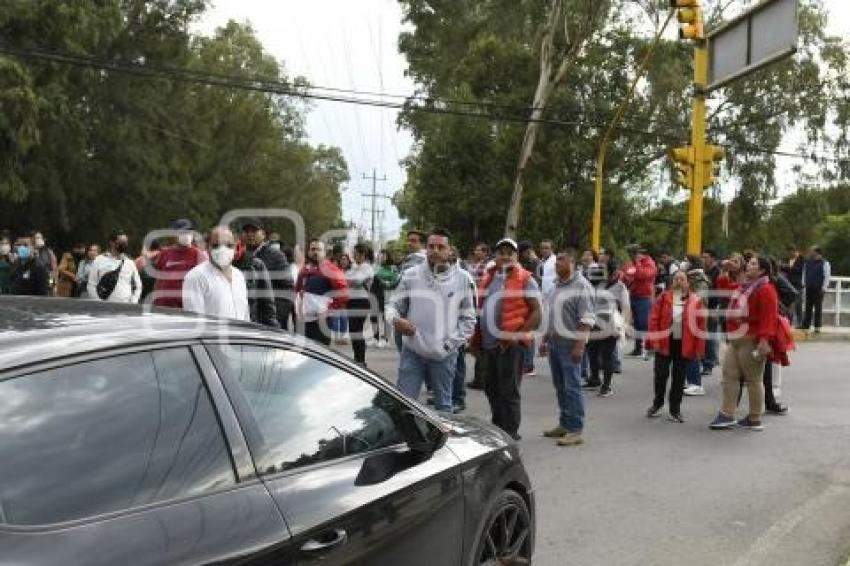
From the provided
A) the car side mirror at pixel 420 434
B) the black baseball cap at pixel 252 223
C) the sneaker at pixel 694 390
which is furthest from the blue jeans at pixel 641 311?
the car side mirror at pixel 420 434

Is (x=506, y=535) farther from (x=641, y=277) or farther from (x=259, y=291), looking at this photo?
(x=641, y=277)

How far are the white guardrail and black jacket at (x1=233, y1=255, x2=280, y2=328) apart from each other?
1734cm

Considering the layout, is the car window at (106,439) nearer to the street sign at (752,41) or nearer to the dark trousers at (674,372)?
the dark trousers at (674,372)

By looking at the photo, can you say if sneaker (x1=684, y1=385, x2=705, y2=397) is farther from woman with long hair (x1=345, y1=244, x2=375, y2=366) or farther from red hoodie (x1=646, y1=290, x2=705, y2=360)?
woman with long hair (x1=345, y1=244, x2=375, y2=366)

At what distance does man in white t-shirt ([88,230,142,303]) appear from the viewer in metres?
9.89

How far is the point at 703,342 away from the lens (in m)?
8.84

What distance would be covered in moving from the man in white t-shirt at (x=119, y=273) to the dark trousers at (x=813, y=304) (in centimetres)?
1399

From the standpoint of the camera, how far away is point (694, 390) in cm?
1055

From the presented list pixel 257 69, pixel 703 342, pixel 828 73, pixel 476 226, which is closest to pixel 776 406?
pixel 703 342

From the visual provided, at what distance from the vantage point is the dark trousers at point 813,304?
18594mm

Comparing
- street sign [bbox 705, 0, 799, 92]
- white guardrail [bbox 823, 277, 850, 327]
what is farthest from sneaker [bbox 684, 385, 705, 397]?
white guardrail [bbox 823, 277, 850, 327]

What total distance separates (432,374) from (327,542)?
4.19m

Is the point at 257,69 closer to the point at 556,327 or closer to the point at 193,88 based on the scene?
the point at 193,88

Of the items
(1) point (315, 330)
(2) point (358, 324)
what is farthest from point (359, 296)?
(1) point (315, 330)
